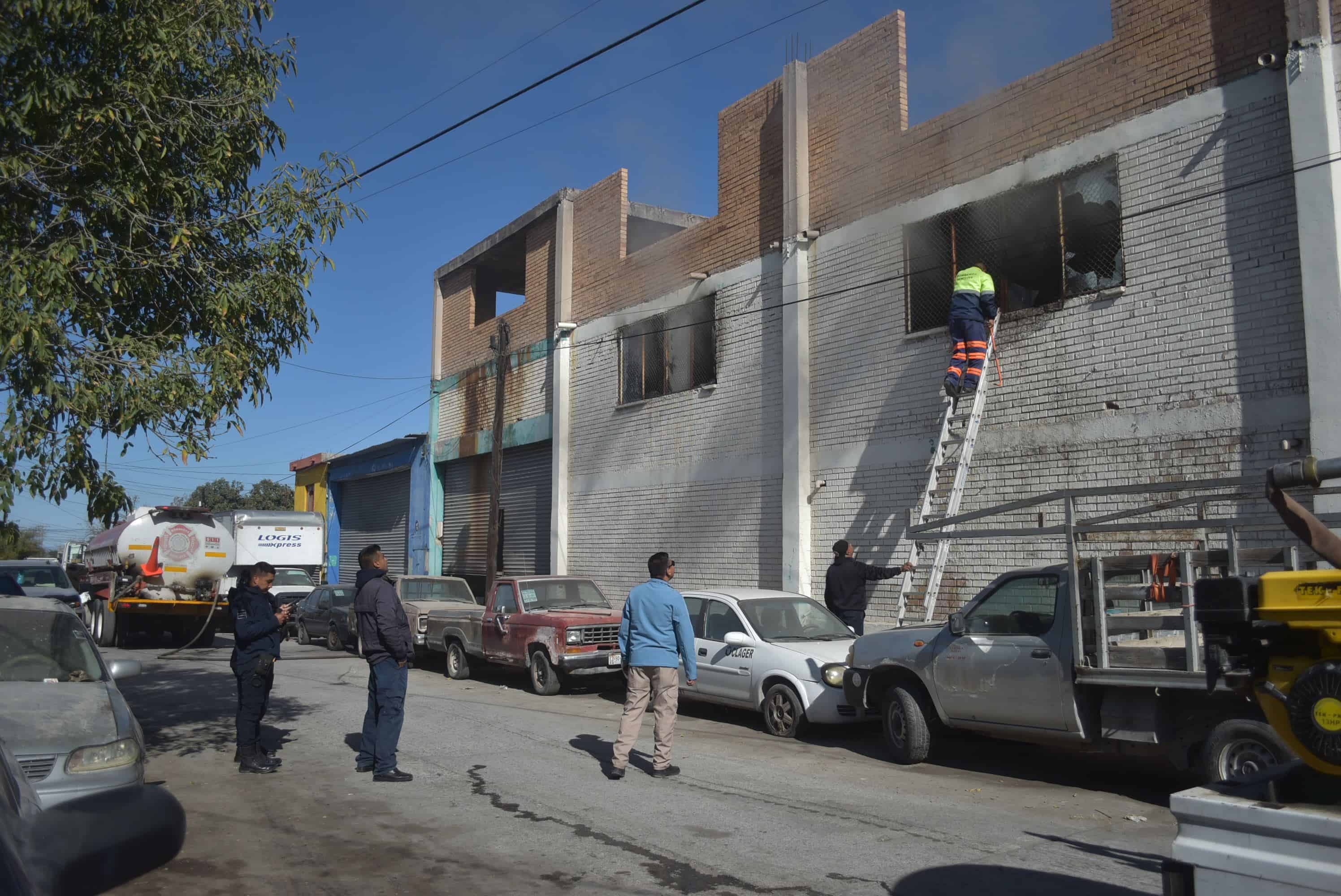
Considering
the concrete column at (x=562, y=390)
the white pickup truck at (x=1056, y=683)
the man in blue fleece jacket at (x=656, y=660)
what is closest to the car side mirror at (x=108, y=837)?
the man in blue fleece jacket at (x=656, y=660)

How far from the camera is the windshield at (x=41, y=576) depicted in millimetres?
18656

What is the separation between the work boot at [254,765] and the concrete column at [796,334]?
26.7 ft

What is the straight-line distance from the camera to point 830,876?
18.1ft

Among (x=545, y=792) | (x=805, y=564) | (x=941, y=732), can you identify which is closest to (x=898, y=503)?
(x=805, y=564)

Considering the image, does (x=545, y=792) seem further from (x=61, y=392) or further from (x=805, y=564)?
(x=805, y=564)

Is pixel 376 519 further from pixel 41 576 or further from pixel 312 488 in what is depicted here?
pixel 41 576

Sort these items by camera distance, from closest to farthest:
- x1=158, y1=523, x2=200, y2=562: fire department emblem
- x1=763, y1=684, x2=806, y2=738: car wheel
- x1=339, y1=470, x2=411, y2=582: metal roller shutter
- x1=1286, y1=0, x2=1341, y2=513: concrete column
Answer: x1=1286, y1=0, x2=1341, y2=513: concrete column < x1=763, y1=684, x2=806, y2=738: car wheel < x1=158, y1=523, x2=200, y2=562: fire department emblem < x1=339, y1=470, x2=411, y2=582: metal roller shutter

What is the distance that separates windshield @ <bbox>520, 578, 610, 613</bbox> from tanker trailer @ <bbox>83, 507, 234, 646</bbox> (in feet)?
27.2

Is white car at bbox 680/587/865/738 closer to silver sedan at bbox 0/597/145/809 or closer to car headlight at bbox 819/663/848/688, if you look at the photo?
car headlight at bbox 819/663/848/688

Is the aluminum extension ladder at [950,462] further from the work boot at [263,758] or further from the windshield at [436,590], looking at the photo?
the windshield at [436,590]

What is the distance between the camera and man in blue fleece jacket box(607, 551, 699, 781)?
322 inches

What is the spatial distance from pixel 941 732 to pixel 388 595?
5.55 metres

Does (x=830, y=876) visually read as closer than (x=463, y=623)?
Yes

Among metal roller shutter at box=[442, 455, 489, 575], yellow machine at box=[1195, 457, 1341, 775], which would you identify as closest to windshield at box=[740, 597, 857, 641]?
yellow machine at box=[1195, 457, 1341, 775]
